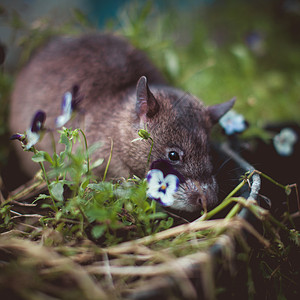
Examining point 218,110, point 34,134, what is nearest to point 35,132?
point 34,134

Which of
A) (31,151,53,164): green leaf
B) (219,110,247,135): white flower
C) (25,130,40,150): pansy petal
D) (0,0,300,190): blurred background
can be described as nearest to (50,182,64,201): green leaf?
(31,151,53,164): green leaf

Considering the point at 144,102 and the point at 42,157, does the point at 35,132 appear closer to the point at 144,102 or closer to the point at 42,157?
the point at 42,157

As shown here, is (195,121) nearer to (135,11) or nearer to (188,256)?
(188,256)

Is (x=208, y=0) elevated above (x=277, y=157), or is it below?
above

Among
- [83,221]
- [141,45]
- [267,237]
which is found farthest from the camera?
[141,45]

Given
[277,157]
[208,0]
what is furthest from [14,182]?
[208,0]
